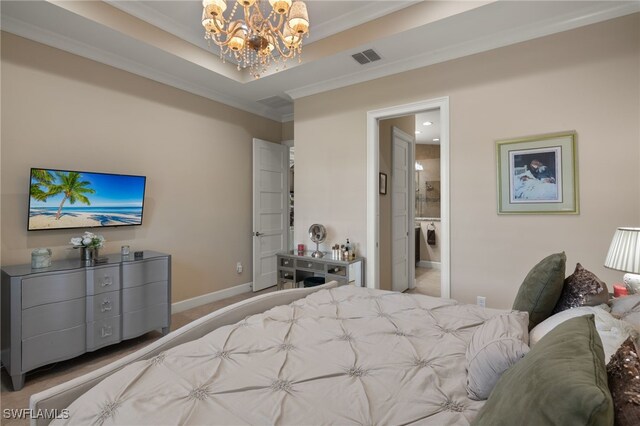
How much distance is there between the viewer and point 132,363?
126 cm

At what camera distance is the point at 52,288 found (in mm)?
2441

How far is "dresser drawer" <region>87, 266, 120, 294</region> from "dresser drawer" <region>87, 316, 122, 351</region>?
0.28 m

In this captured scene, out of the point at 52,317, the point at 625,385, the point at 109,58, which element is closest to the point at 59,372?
the point at 52,317

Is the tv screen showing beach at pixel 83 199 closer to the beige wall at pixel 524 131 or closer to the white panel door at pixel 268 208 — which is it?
the white panel door at pixel 268 208

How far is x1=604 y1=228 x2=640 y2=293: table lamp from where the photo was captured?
5.64 feet

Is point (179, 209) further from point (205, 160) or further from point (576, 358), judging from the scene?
point (576, 358)

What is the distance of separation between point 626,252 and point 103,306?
3.82 metres

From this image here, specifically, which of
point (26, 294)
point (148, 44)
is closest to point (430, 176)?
point (148, 44)

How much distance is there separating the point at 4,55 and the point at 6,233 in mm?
1485

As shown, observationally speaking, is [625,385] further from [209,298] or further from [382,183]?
Result: [209,298]

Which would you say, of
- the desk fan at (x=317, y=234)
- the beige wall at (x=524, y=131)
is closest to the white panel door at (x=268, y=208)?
the desk fan at (x=317, y=234)

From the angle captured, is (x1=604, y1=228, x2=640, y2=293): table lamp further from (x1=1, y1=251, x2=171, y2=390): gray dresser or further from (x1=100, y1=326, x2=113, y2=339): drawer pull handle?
(x1=100, y1=326, x2=113, y2=339): drawer pull handle

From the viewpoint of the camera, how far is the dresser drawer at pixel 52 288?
7.63 ft

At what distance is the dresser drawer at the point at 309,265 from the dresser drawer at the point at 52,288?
207 cm
